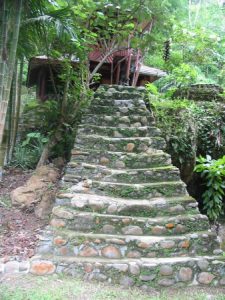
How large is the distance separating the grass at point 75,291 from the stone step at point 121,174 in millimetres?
1461

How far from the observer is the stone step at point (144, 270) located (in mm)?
3744

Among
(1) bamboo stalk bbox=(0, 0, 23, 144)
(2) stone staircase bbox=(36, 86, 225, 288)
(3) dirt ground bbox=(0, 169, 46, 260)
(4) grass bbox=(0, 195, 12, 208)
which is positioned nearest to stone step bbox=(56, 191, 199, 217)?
(2) stone staircase bbox=(36, 86, 225, 288)

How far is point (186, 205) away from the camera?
438 cm

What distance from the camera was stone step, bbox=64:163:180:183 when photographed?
15.3 ft

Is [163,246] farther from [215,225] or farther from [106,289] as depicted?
[215,225]

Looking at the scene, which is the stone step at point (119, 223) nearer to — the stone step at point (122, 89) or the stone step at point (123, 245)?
the stone step at point (123, 245)

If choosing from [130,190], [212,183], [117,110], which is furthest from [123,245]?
[117,110]

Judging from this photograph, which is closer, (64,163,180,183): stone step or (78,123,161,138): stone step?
(64,163,180,183): stone step

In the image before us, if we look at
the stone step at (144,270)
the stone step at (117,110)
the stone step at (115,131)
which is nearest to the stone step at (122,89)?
the stone step at (117,110)

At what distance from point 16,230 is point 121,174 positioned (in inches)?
62.6

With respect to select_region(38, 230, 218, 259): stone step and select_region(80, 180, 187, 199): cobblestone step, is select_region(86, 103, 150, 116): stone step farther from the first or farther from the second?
select_region(38, 230, 218, 259): stone step

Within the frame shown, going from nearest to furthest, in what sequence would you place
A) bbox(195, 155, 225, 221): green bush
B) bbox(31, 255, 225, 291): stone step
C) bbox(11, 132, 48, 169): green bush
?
bbox(31, 255, 225, 291): stone step
bbox(195, 155, 225, 221): green bush
bbox(11, 132, 48, 169): green bush

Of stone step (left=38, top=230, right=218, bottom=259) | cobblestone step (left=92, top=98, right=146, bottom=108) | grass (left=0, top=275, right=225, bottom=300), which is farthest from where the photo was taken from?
cobblestone step (left=92, top=98, right=146, bottom=108)

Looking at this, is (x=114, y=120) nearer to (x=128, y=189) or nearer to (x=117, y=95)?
(x=117, y=95)
